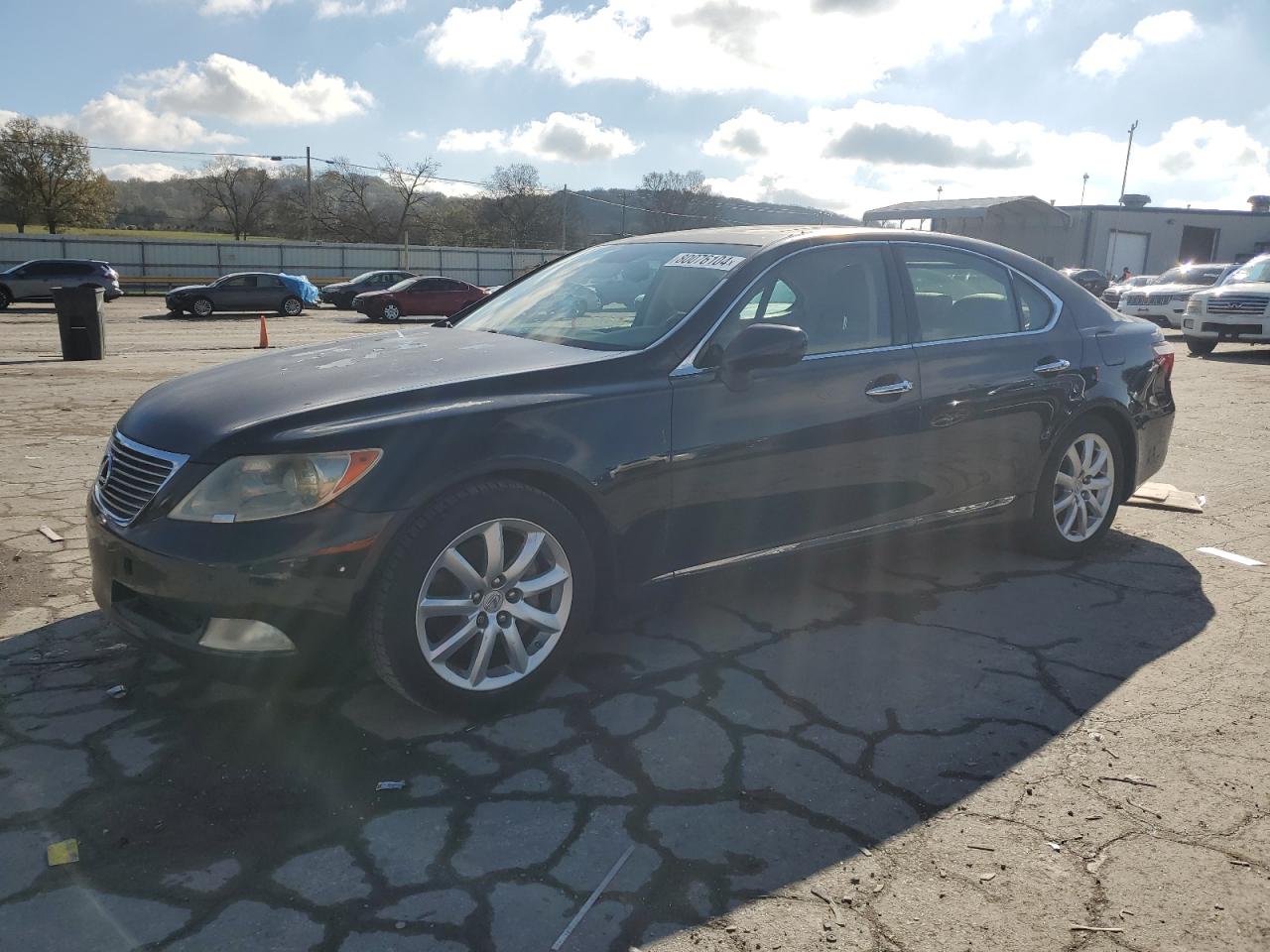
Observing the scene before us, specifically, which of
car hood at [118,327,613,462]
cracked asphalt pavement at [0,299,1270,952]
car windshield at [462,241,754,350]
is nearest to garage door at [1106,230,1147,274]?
cracked asphalt pavement at [0,299,1270,952]

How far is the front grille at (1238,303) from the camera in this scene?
15991mm

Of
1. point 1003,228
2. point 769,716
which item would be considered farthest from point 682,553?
point 1003,228

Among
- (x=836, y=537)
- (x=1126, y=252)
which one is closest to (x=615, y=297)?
(x=836, y=537)

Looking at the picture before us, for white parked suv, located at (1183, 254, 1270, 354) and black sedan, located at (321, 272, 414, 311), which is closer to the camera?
white parked suv, located at (1183, 254, 1270, 354)

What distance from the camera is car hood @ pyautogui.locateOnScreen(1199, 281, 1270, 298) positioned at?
16.2 metres

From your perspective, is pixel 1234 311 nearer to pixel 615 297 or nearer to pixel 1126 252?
pixel 615 297

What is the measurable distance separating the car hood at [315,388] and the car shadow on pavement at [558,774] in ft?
2.72

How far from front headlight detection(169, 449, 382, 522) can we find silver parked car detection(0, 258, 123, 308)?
2975 centimetres

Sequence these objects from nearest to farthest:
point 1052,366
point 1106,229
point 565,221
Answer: point 1052,366 → point 1106,229 → point 565,221

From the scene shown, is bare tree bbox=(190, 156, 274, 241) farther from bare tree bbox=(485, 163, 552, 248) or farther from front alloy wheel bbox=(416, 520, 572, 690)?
front alloy wheel bbox=(416, 520, 572, 690)

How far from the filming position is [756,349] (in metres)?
3.57

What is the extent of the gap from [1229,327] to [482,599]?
56.1ft

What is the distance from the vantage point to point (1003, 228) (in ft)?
135

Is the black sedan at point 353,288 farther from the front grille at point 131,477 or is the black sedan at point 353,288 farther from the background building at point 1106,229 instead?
the front grille at point 131,477
